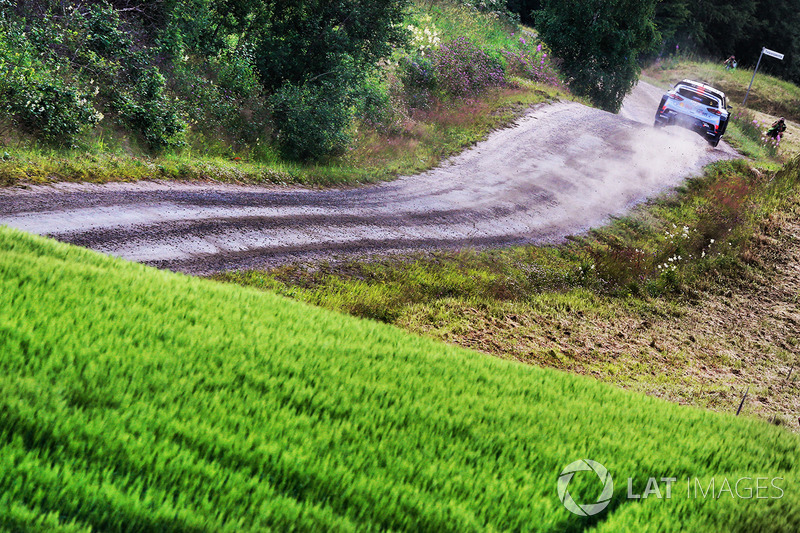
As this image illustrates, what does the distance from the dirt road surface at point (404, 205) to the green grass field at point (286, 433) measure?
3513 mm

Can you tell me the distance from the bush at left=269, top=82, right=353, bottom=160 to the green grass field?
35.3 feet

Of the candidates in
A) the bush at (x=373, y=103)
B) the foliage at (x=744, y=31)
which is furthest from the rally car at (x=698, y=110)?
the foliage at (x=744, y=31)

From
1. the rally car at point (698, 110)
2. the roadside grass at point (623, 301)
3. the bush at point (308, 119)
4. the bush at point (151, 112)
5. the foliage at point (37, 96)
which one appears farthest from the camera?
the rally car at point (698, 110)

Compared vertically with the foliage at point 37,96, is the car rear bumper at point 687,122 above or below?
A: above

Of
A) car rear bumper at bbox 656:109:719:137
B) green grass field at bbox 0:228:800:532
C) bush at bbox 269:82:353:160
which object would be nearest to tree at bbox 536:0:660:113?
car rear bumper at bbox 656:109:719:137

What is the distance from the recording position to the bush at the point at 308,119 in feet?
48.8

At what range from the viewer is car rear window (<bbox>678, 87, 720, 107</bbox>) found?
24797 mm

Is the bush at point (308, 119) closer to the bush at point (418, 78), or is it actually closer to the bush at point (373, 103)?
the bush at point (373, 103)

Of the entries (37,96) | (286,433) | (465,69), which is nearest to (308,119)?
(37,96)

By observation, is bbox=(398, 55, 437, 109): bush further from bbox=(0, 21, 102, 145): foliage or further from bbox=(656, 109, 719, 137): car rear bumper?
bbox=(0, 21, 102, 145): foliage

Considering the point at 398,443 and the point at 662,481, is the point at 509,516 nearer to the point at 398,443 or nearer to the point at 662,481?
the point at 398,443

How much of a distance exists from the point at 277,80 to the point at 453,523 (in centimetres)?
1553

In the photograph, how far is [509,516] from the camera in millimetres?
2490

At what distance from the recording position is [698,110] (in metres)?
24.9
